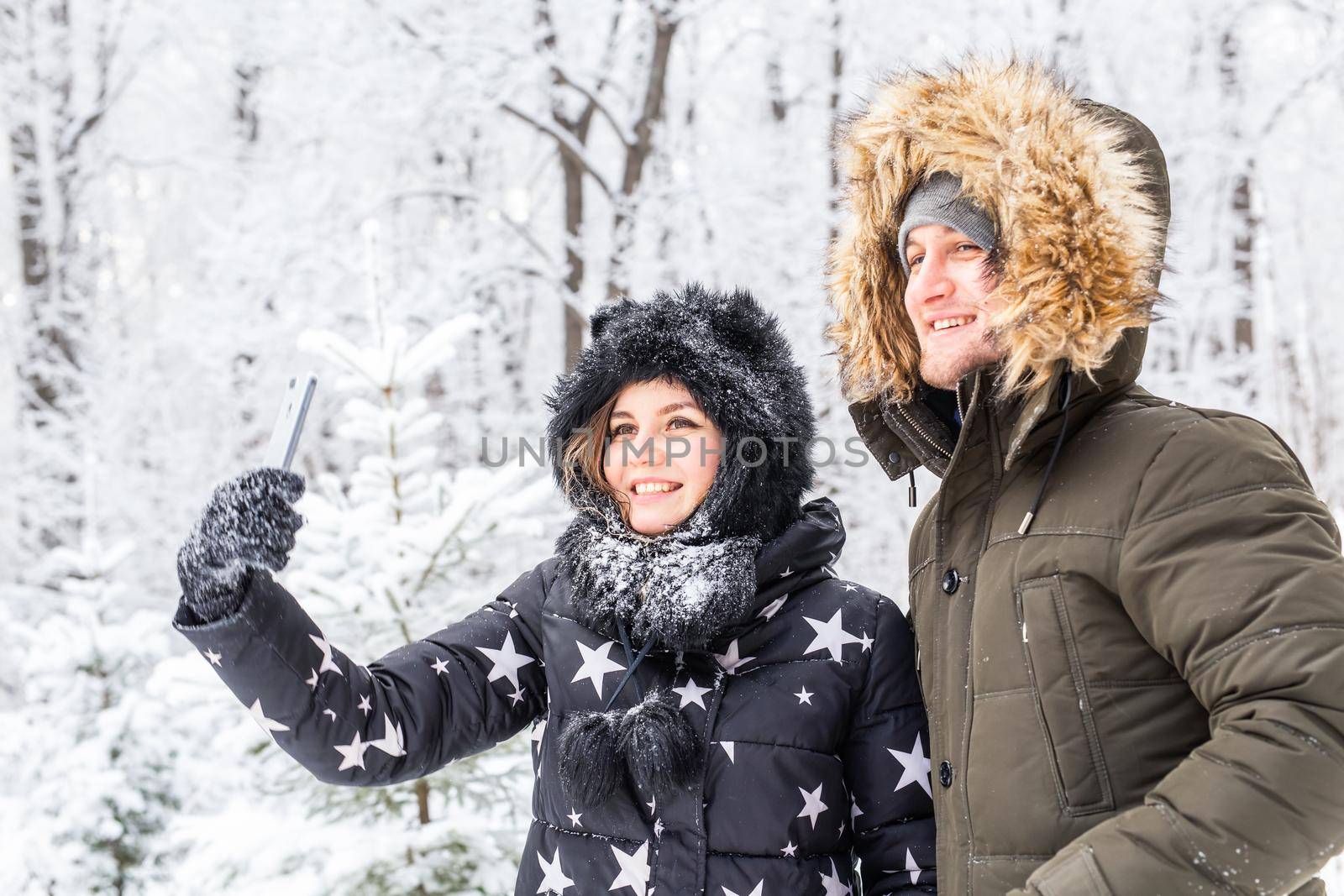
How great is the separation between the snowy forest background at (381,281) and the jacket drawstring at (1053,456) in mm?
2054

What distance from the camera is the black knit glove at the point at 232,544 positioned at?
6.11 ft

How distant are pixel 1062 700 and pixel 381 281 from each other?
272cm

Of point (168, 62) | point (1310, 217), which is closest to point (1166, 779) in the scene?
point (168, 62)

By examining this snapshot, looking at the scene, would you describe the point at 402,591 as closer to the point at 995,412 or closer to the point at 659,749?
the point at 659,749

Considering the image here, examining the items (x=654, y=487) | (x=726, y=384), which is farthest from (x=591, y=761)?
(x=726, y=384)

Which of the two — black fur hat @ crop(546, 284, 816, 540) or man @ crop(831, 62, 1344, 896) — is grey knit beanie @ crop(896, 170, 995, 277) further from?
black fur hat @ crop(546, 284, 816, 540)

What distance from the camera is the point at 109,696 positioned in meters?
5.19

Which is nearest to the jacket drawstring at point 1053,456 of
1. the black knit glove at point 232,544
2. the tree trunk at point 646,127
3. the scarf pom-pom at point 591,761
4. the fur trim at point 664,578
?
the fur trim at point 664,578

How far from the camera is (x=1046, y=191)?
170 centimetres

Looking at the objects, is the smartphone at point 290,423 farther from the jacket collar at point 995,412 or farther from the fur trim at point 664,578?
the jacket collar at point 995,412

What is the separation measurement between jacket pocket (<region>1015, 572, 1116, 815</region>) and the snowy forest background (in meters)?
2.12

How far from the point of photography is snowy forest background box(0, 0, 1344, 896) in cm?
346

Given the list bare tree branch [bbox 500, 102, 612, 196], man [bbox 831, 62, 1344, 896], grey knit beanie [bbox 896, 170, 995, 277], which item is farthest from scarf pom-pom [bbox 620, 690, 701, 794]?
bare tree branch [bbox 500, 102, 612, 196]

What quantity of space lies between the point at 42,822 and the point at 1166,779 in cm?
509
